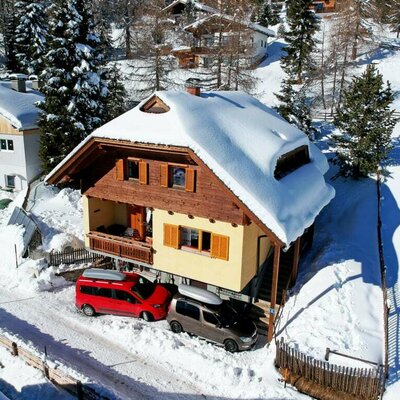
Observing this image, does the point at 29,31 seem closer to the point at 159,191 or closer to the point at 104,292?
the point at 159,191

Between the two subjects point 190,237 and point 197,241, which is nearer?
point 197,241

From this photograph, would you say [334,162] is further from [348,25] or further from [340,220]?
[348,25]

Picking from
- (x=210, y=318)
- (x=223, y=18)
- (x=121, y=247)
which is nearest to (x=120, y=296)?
(x=121, y=247)

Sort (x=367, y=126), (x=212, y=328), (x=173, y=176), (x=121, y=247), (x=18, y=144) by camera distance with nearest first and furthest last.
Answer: (x=212, y=328), (x=173, y=176), (x=121, y=247), (x=367, y=126), (x=18, y=144)

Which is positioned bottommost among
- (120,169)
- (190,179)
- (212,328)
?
(212,328)

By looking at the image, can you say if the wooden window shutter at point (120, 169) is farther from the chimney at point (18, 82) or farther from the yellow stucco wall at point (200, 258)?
the chimney at point (18, 82)

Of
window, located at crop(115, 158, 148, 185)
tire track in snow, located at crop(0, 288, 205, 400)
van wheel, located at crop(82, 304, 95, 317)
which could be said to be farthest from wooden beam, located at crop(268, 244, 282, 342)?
van wheel, located at crop(82, 304, 95, 317)

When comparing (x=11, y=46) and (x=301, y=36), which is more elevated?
(x=301, y=36)
